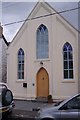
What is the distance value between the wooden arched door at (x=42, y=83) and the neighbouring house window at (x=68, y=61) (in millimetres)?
1599

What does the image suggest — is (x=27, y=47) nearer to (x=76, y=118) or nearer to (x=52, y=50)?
(x=52, y=50)

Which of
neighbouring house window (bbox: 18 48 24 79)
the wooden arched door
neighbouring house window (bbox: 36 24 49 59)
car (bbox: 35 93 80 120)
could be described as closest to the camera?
car (bbox: 35 93 80 120)

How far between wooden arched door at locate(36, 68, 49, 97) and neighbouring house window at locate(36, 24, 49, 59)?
3.66 feet

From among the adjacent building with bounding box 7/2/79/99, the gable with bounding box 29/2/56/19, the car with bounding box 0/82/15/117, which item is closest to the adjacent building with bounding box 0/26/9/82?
the adjacent building with bounding box 7/2/79/99

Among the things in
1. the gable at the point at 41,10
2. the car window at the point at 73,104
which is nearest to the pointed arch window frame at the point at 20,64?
the gable at the point at 41,10

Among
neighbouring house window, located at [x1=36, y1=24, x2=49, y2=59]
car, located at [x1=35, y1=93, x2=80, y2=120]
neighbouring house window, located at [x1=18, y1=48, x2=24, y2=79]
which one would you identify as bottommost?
car, located at [x1=35, y1=93, x2=80, y2=120]

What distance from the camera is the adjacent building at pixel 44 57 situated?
2253 centimetres

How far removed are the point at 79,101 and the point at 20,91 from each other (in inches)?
583

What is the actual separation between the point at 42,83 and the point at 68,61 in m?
2.64

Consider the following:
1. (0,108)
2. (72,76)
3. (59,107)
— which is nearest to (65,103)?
(59,107)

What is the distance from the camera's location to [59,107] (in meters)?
10.3

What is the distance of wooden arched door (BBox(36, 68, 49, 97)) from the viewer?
23.5 metres

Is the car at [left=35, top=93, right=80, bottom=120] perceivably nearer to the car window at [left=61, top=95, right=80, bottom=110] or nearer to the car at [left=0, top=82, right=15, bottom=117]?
the car window at [left=61, top=95, right=80, bottom=110]

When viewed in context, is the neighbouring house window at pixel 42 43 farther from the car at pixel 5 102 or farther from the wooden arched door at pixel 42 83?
the car at pixel 5 102
